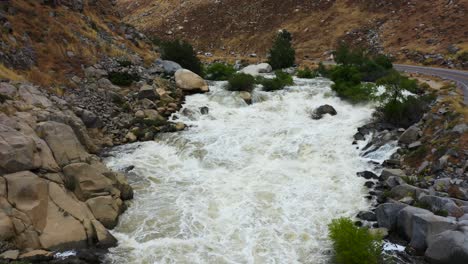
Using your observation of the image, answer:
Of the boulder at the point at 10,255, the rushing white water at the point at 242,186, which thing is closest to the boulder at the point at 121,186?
the rushing white water at the point at 242,186

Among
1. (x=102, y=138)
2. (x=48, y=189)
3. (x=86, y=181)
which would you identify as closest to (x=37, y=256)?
(x=48, y=189)

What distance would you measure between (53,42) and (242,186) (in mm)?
16688

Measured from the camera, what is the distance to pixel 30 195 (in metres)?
13.5

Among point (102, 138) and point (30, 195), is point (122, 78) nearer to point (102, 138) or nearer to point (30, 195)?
point (102, 138)

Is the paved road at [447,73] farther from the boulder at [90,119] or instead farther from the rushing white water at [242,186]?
the boulder at [90,119]

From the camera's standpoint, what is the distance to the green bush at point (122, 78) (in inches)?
1040

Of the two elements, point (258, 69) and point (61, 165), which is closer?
point (61, 165)

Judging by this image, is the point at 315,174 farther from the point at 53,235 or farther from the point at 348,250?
the point at 53,235

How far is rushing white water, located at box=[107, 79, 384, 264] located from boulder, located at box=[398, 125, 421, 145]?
248 cm

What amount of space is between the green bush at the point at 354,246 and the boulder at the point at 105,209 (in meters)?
7.87

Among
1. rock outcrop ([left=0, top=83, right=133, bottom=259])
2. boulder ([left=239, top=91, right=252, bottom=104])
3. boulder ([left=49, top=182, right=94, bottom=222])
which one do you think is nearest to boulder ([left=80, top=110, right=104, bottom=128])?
rock outcrop ([left=0, top=83, right=133, bottom=259])

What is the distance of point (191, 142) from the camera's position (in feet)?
72.2

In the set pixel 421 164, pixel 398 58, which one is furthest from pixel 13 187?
pixel 398 58

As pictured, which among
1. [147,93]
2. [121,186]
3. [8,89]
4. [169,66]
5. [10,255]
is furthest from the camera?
[169,66]
